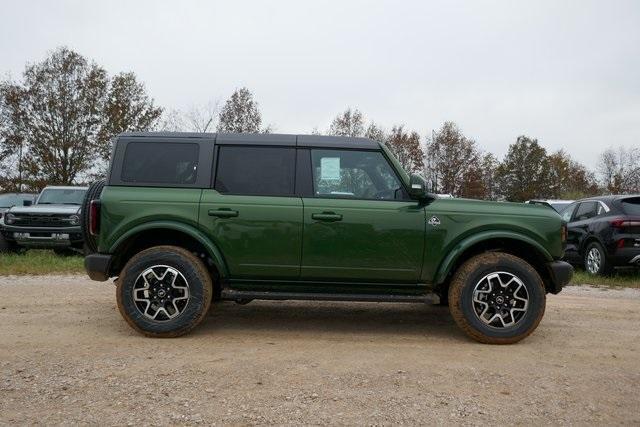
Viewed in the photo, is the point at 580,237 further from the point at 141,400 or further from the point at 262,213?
the point at 141,400

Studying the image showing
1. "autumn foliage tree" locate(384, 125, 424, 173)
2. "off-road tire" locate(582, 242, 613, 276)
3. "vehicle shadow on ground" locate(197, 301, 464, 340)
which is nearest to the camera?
"vehicle shadow on ground" locate(197, 301, 464, 340)

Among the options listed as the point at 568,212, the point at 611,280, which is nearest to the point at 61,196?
the point at 568,212

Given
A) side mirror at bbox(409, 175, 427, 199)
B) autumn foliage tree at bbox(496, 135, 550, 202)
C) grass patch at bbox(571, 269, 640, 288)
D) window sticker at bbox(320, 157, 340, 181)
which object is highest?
autumn foliage tree at bbox(496, 135, 550, 202)

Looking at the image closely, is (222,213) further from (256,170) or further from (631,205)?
(631,205)

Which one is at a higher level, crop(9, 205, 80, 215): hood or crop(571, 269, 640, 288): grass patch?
crop(9, 205, 80, 215): hood

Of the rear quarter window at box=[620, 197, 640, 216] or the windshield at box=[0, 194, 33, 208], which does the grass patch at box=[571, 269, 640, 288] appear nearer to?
the rear quarter window at box=[620, 197, 640, 216]

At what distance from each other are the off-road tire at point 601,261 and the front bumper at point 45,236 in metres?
9.79

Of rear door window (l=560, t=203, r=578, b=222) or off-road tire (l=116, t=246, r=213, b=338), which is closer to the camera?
off-road tire (l=116, t=246, r=213, b=338)

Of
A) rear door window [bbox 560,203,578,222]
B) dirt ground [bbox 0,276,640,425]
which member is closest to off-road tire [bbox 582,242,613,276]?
rear door window [bbox 560,203,578,222]

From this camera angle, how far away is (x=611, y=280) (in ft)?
30.9

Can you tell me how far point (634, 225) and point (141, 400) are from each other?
28.0 feet

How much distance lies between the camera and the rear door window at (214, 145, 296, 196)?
5.21m

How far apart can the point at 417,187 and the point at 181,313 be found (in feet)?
7.92

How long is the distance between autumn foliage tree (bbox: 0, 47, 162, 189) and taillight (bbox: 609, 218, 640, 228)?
80.8 ft
